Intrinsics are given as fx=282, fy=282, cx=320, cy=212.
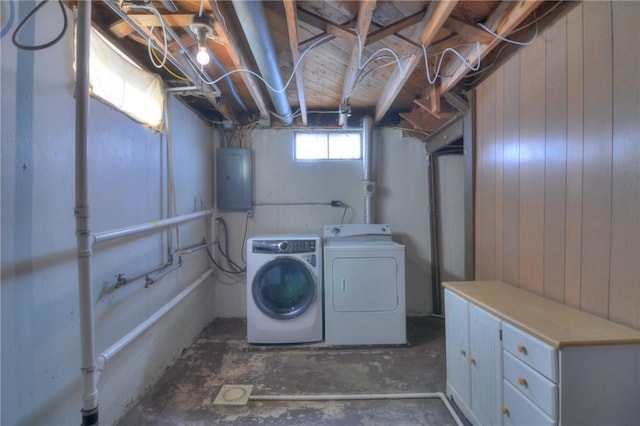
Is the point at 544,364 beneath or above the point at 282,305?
above

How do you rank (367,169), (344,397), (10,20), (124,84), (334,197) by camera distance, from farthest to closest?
(334,197), (367,169), (344,397), (124,84), (10,20)

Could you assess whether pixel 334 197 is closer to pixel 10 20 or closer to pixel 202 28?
pixel 202 28

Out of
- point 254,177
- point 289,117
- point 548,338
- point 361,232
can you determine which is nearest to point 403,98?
point 289,117

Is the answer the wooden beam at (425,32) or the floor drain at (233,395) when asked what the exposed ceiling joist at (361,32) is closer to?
the wooden beam at (425,32)

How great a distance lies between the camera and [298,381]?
2.01 meters

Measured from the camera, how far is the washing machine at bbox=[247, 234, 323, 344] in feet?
8.20

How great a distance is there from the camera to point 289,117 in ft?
9.14

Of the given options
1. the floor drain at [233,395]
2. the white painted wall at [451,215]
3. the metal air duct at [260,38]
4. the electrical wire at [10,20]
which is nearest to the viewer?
the electrical wire at [10,20]

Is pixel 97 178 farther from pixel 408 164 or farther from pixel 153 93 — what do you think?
pixel 408 164

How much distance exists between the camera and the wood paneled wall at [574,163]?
40.4 inches

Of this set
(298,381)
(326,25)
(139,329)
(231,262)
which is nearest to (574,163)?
(326,25)

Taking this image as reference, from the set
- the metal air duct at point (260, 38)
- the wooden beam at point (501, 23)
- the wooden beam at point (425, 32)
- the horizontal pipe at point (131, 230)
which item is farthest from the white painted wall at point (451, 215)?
the horizontal pipe at point (131, 230)

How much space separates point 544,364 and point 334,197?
2395 millimetres

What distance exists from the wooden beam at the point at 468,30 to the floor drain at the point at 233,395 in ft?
8.18
